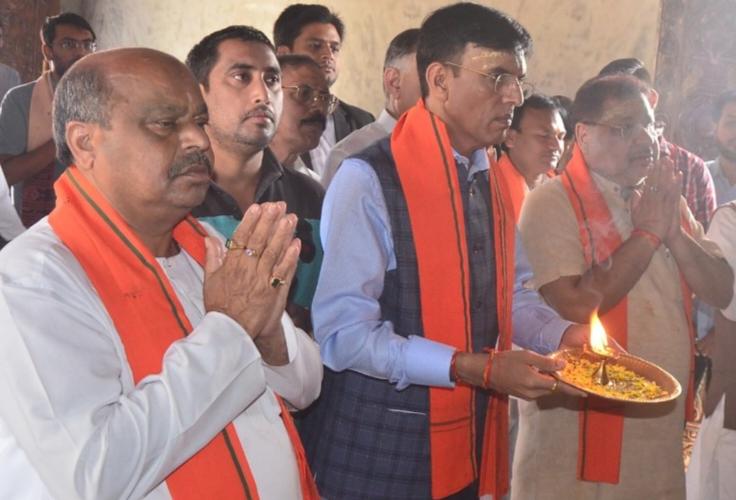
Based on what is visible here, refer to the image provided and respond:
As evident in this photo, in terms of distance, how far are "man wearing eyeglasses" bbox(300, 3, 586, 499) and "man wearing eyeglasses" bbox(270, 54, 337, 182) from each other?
32.7 inches

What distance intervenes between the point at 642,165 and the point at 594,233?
0.32 metres

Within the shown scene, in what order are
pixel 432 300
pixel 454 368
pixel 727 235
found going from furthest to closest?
pixel 727 235, pixel 432 300, pixel 454 368

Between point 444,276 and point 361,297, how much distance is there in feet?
0.81

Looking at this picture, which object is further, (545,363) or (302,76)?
(302,76)

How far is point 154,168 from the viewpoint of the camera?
5.71 feet

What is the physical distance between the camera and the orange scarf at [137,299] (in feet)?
5.34

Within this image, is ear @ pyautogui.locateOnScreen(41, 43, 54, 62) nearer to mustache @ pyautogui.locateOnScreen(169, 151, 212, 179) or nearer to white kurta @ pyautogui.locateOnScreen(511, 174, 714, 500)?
white kurta @ pyautogui.locateOnScreen(511, 174, 714, 500)

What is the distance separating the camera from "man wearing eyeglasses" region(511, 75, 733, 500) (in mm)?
2912

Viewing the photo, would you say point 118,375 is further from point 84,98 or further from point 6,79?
point 6,79

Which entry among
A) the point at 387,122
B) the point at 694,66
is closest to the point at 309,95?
the point at 387,122

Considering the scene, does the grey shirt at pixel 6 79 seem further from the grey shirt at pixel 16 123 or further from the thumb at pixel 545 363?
the thumb at pixel 545 363

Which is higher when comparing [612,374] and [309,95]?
[309,95]

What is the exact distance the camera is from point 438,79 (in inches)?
103

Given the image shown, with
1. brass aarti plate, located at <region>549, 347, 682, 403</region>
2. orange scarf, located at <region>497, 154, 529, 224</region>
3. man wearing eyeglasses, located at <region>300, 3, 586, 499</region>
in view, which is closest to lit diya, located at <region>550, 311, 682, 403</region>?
brass aarti plate, located at <region>549, 347, 682, 403</region>
